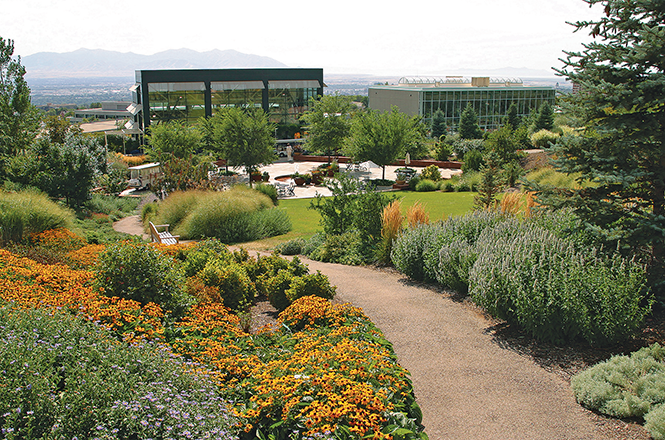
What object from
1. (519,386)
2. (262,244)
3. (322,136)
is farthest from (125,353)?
(322,136)

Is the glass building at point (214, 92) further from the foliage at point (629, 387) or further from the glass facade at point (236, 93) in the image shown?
the foliage at point (629, 387)

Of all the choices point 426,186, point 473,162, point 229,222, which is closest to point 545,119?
point 473,162

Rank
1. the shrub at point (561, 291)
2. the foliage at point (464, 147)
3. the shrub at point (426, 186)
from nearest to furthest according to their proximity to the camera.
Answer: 1. the shrub at point (561, 291)
2. the shrub at point (426, 186)
3. the foliage at point (464, 147)

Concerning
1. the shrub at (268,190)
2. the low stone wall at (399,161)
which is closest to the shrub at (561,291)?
the shrub at (268,190)

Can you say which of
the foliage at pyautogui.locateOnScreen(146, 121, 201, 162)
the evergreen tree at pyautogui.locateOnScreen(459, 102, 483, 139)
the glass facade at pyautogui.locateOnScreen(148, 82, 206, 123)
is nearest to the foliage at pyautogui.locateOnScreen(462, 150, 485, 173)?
the evergreen tree at pyautogui.locateOnScreen(459, 102, 483, 139)

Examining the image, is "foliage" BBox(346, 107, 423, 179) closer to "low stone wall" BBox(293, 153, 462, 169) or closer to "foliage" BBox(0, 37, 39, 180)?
"low stone wall" BBox(293, 153, 462, 169)

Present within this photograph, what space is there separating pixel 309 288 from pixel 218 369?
309 centimetres

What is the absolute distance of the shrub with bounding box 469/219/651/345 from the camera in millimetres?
6270

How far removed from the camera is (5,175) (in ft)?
66.2

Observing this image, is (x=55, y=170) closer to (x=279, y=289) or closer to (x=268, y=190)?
(x=268, y=190)

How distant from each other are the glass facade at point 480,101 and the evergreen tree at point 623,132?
54.8m

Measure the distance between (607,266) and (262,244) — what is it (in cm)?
1039

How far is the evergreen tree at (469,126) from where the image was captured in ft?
162

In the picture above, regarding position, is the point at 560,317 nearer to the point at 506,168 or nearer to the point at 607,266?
the point at 607,266
